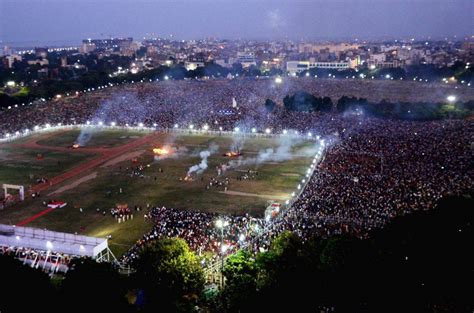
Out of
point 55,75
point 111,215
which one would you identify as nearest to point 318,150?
point 111,215

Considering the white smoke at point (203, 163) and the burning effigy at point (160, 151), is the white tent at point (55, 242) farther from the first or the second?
the burning effigy at point (160, 151)

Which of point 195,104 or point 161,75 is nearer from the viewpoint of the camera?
point 195,104

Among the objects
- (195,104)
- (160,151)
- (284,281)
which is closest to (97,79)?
(195,104)

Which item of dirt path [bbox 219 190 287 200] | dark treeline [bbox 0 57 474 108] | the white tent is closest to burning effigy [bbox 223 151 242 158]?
dirt path [bbox 219 190 287 200]

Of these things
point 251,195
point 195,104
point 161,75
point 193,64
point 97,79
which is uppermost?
point 97,79

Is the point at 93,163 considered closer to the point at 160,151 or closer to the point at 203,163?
the point at 160,151

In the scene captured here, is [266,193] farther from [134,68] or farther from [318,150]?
[134,68]
